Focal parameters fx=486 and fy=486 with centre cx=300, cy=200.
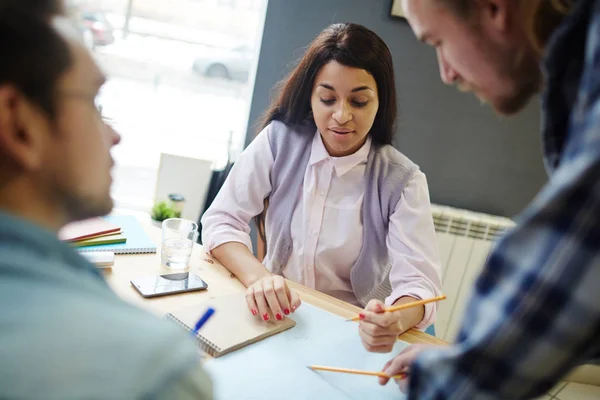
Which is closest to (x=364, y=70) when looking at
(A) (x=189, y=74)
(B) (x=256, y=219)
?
(B) (x=256, y=219)

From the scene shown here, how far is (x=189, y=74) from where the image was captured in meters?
2.19

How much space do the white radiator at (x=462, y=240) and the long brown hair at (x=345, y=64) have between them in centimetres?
77

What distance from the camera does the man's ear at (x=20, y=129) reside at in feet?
1.28

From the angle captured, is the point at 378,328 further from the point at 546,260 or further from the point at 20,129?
the point at 20,129

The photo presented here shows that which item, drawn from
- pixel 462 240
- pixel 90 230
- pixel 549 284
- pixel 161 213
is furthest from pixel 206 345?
pixel 462 240

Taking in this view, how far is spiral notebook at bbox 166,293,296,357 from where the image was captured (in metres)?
0.81

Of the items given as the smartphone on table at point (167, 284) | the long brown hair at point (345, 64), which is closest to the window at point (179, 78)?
the long brown hair at point (345, 64)

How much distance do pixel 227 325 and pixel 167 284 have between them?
0.19 metres

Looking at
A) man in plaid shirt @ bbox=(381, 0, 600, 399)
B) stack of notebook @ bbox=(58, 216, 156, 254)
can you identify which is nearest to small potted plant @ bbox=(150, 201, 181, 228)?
stack of notebook @ bbox=(58, 216, 156, 254)

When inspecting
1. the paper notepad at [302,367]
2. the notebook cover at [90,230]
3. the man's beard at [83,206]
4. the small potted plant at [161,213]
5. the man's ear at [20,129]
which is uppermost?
the man's ear at [20,129]

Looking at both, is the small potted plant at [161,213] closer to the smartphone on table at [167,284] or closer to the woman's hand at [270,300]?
the smartphone on table at [167,284]

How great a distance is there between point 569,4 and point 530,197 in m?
1.94

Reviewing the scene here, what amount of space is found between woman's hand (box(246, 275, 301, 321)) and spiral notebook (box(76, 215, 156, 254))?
1.02 ft

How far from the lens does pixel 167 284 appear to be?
99 centimetres
